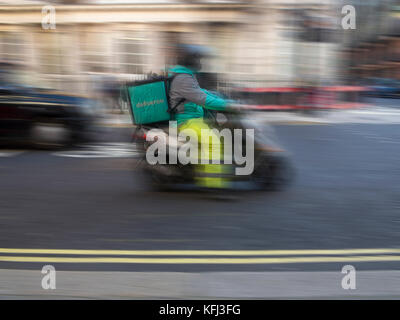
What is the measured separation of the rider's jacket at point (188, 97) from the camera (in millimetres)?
6047

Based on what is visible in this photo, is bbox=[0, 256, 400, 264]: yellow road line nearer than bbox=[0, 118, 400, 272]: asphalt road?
Yes

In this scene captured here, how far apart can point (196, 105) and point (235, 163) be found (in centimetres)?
80

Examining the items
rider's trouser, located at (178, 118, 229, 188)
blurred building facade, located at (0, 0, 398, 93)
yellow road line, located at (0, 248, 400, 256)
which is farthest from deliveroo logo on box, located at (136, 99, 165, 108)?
blurred building facade, located at (0, 0, 398, 93)

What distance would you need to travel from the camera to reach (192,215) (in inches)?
219

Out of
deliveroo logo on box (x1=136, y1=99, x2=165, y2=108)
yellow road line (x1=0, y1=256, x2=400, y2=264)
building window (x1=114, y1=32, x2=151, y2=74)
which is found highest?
building window (x1=114, y1=32, x2=151, y2=74)

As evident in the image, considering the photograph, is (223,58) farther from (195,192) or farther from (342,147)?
(195,192)

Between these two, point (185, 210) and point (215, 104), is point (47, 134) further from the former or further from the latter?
point (185, 210)

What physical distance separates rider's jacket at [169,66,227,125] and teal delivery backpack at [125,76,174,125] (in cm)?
9

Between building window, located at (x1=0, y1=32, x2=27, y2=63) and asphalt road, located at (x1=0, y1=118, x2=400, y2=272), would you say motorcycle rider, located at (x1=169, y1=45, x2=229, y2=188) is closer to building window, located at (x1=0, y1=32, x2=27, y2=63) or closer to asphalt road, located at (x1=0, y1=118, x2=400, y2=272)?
asphalt road, located at (x1=0, y1=118, x2=400, y2=272)

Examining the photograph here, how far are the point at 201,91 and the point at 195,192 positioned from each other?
119 centimetres

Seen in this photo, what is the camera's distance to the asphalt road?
446 centimetres

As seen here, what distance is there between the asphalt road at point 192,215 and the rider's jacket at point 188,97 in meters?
0.95

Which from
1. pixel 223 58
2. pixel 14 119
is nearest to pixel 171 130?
pixel 14 119

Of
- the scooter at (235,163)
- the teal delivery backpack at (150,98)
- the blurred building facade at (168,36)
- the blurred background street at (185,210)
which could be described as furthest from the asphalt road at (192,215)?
the blurred building facade at (168,36)
